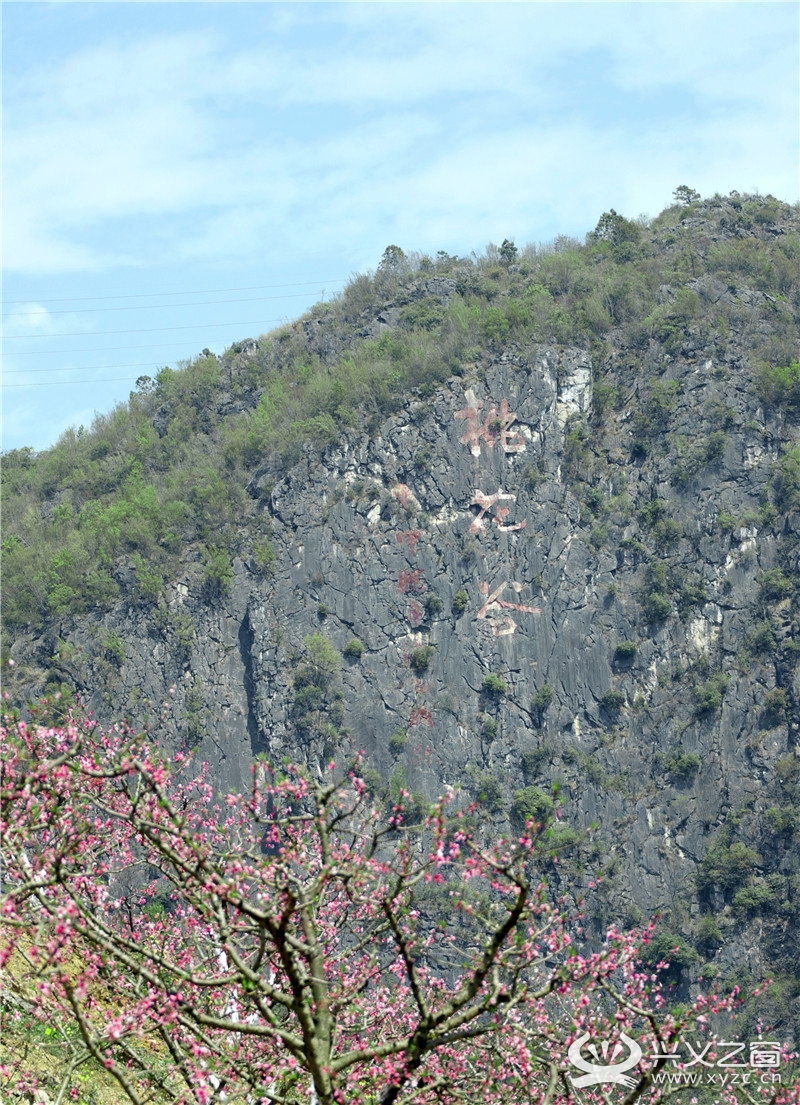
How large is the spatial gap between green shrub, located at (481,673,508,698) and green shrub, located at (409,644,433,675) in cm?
323

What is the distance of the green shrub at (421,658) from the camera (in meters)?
68.6

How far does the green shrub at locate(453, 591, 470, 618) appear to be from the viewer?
69.3 metres

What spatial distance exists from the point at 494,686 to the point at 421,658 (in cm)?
419

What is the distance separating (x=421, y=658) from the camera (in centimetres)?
6850

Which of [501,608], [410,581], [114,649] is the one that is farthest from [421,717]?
[114,649]

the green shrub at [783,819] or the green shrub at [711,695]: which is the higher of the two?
→ the green shrub at [711,695]

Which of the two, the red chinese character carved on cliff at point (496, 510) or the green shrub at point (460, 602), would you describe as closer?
the green shrub at point (460, 602)

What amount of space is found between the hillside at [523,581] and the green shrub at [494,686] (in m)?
0.51

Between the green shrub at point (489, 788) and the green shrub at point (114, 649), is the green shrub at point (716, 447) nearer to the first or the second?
the green shrub at point (489, 788)

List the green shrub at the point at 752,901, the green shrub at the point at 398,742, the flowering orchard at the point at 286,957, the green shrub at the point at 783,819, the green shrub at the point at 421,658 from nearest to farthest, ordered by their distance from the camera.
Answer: the flowering orchard at the point at 286,957, the green shrub at the point at 752,901, the green shrub at the point at 783,819, the green shrub at the point at 398,742, the green shrub at the point at 421,658

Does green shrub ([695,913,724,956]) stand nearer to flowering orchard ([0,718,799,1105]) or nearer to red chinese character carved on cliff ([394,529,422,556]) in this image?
red chinese character carved on cliff ([394,529,422,556])

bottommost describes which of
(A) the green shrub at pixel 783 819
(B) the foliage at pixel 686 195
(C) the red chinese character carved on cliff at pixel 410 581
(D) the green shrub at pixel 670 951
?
(D) the green shrub at pixel 670 951

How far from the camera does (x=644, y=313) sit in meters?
82.1

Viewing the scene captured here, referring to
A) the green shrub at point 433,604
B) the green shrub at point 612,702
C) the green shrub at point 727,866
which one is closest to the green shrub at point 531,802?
the green shrub at point 612,702
